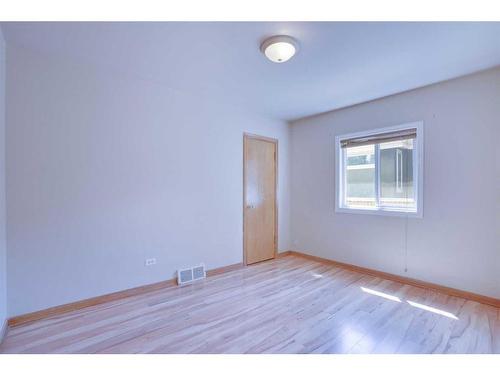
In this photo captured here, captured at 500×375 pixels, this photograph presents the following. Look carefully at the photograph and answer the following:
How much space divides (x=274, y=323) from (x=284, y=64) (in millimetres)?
2455

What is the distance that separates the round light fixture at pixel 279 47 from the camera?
2004 millimetres

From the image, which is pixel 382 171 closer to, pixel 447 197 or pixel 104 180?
pixel 447 197

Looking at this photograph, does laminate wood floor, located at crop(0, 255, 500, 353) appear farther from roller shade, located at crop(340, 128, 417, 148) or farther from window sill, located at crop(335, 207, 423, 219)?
roller shade, located at crop(340, 128, 417, 148)

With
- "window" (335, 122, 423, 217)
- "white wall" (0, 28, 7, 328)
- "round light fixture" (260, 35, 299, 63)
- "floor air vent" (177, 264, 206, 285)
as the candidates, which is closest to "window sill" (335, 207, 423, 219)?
"window" (335, 122, 423, 217)

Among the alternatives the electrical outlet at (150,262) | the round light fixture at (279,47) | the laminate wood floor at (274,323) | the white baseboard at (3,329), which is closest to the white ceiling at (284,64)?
the round light fixture at (279,47)

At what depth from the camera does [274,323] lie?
2.19 meters

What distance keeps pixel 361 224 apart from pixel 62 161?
147 inches

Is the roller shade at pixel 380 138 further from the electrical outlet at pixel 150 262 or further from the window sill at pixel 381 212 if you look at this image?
the electrical outlet at pixel 150 262

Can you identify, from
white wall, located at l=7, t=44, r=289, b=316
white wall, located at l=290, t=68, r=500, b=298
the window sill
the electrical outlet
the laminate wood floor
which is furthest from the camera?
the window sill

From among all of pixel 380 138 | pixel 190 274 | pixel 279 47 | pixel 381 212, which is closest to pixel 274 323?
pixel 190 274

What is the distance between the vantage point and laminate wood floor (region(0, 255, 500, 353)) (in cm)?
185

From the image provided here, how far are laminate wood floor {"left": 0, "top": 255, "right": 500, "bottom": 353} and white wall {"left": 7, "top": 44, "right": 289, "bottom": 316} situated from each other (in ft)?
1.32
